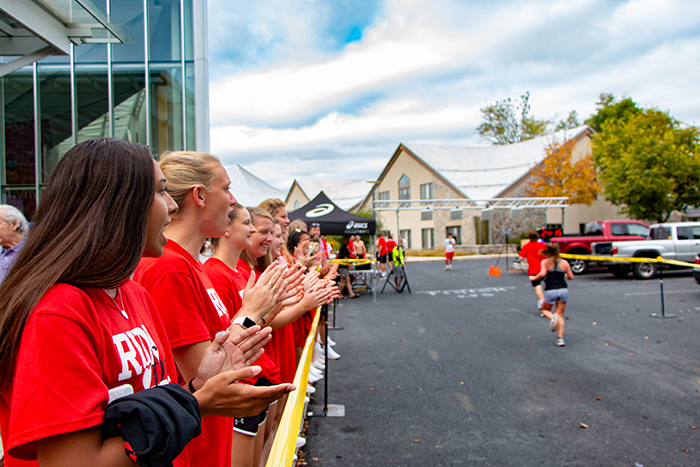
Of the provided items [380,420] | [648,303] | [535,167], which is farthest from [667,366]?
[535,167]

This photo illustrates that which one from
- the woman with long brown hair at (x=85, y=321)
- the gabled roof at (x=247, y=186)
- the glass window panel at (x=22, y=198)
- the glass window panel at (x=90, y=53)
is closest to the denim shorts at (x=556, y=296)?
the woman with long brown hair at (x=85, y=321)

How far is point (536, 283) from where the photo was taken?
9.16 meters

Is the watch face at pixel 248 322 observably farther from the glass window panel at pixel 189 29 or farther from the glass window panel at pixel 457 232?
the glass window panel at pixel 457 232

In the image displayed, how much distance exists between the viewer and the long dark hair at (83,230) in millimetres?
1018

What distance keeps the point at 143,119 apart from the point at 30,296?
11.7 m

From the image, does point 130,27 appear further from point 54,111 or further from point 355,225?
point 355,225

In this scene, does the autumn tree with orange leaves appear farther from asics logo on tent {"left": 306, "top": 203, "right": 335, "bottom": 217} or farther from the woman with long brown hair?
the woman with long brown hair

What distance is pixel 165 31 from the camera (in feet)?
37.9

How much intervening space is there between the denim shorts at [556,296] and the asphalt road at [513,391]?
2.12 ft

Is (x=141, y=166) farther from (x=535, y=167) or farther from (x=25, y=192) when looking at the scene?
(x=535, y=167)

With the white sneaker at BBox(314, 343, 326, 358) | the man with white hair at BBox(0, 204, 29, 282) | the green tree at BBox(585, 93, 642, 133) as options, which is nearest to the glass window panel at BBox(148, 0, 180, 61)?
the man with white hair at BBox(0, 204, 29, 282)

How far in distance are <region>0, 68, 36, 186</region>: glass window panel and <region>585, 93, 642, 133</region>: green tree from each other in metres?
43.6

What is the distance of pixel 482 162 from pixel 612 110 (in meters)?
14.3

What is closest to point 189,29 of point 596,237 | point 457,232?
point 596,237
